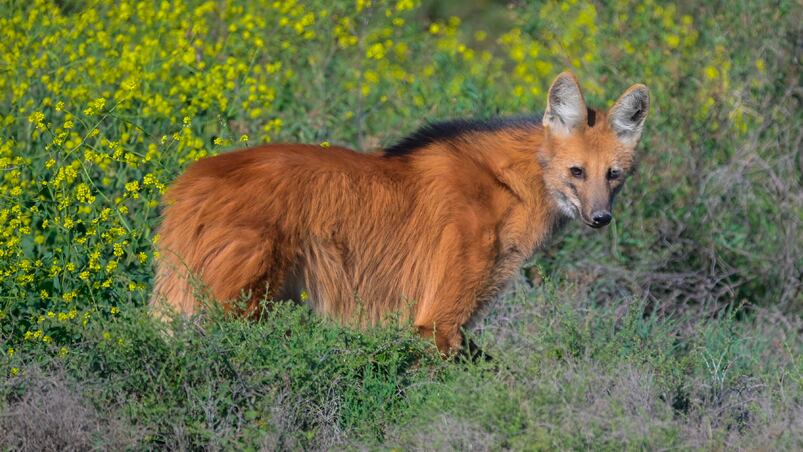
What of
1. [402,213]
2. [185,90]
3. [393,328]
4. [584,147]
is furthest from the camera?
[185,90]

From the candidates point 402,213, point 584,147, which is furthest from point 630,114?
point 402,213

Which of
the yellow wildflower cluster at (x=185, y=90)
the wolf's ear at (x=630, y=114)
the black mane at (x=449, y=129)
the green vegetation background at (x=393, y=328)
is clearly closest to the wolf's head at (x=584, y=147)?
the wolf's ear at (x=630, y=114)

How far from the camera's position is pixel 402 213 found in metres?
4.17

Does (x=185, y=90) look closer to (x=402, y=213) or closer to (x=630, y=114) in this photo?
(x=402, y=213)

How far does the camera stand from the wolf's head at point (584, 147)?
169 inches

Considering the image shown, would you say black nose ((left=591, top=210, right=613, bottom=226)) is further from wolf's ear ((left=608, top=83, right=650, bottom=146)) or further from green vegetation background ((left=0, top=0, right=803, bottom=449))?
wolf's ear ((left=608, top=83, right=650, bottom=146))

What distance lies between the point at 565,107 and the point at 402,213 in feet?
2.89

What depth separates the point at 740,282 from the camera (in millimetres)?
5754

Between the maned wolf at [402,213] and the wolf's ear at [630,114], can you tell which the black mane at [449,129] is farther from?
the wolf's ear at [630,114]

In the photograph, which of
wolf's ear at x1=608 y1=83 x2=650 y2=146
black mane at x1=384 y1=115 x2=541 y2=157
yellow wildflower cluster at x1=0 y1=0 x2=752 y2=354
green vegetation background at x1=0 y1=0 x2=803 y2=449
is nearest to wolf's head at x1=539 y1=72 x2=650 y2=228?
wolf's ear at x1=608 y1=83 x2=650 y2=146

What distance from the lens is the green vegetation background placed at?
3.44m

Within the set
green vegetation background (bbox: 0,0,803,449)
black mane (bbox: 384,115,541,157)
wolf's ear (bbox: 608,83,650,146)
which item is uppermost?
wolf's ear (bbox: 608,83,650,146)

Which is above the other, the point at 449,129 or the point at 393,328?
the point at 449,129

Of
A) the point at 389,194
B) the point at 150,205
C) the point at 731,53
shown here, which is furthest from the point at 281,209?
the point at 731,53
